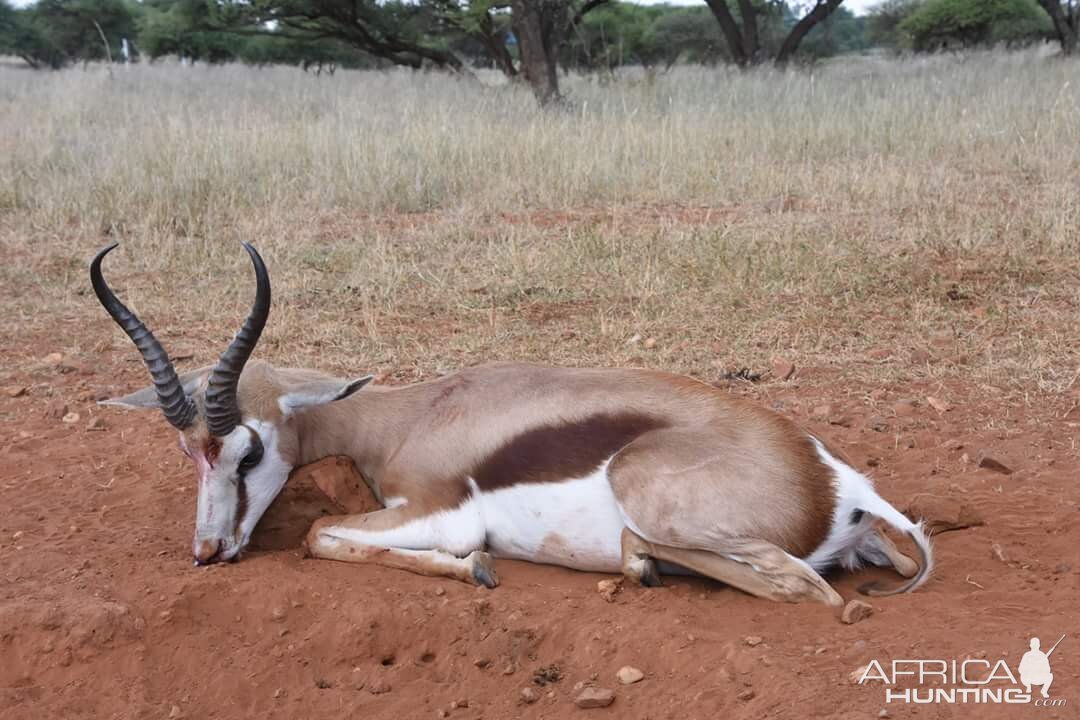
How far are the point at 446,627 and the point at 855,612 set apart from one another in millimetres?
1236

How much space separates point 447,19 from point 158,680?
20267 millimetres

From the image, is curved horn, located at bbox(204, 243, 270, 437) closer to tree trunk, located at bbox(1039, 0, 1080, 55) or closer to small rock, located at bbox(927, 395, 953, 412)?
small rock, located at bbox(927, 395, 953, 412)

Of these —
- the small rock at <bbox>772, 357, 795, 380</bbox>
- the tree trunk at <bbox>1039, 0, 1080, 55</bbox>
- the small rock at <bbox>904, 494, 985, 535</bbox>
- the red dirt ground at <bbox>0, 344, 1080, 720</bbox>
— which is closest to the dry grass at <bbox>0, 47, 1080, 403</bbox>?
the small rock at <bbox>772, 357, 795, 380</bbox>

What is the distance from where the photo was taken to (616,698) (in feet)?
10.6

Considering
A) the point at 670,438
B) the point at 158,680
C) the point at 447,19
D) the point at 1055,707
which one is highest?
the point at 447,19

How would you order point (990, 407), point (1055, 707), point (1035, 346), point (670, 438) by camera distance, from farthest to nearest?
point (1035, 346), point (990, 407), point (670, 438), point (1055, 707)

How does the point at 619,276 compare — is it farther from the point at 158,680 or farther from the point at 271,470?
the point at 158,680

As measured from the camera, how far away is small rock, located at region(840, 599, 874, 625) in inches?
138

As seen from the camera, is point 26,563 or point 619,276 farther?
point 619,276

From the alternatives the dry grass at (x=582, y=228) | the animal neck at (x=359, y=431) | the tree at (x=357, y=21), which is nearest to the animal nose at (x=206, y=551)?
the animal neck at (x=359, y=431)

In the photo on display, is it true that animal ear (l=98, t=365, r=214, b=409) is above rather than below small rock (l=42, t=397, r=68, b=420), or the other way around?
above

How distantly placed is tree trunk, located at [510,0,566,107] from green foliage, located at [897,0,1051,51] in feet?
67.0

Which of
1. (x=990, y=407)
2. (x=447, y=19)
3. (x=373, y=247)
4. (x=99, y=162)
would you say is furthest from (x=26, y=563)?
(x=447, y=19)

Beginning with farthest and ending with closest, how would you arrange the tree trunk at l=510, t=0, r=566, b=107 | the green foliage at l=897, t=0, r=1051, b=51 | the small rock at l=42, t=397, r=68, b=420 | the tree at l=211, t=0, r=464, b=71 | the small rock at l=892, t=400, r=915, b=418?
the green foliage at l=897, t=0, r=1051, b=51
the tree at l=211, t=0, r=464, b=71
the tree trunk at l=510, t=0, r=566, b=107
the small rock at l=42, t=397, r=68, b=420
the small rock at l=892, t=400, r=915, b=418
